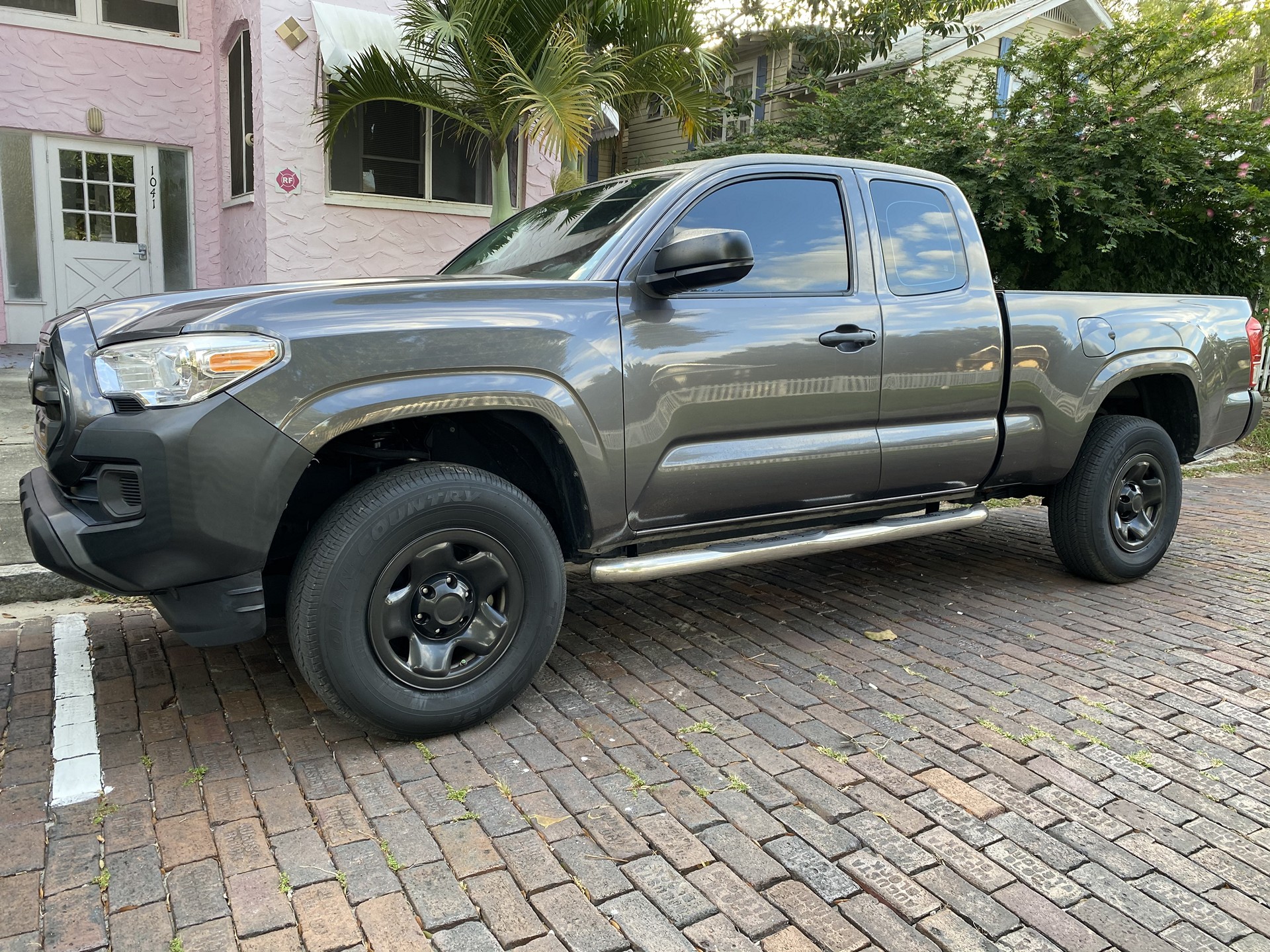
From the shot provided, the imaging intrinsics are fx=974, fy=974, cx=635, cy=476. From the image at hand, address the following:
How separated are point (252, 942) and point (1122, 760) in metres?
2.67

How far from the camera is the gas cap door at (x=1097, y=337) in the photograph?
15.6ft

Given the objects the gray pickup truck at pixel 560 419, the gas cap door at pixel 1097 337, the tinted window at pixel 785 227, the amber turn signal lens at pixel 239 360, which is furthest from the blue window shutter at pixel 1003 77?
the amber turn signal lens at pixel 239 360

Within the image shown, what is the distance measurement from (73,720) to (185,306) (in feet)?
4.89

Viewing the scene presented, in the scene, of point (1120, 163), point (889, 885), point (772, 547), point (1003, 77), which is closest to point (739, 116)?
point (1003, 77)

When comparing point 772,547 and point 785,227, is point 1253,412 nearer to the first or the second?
point 785,227

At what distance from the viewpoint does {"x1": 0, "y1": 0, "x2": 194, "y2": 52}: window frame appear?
1073cm

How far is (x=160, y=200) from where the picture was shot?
38.4ft

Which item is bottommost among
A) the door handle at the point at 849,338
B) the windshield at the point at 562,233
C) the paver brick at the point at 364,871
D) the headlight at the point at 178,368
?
the paver brick at the point at 364,871

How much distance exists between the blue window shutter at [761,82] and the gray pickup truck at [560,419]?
15.8 metres

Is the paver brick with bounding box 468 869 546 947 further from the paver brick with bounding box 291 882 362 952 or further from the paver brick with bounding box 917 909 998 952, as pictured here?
the paver brick with bounding box 917 909 998 952

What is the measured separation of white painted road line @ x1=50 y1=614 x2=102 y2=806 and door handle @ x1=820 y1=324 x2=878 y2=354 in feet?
9.71

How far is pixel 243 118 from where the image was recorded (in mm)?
11055

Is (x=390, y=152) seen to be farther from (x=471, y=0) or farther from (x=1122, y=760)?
(x=1122, y=760)

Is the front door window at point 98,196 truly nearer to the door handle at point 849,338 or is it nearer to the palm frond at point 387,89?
the palm frond at point 387,89
